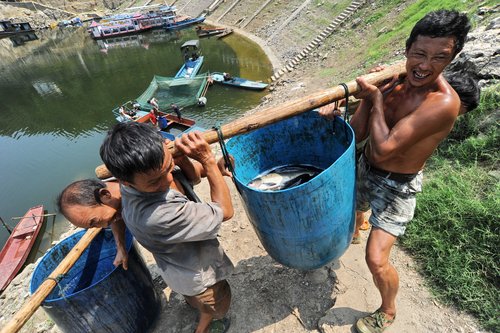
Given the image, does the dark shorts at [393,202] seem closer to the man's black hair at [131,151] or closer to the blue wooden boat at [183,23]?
the man's black hair at [131,151]

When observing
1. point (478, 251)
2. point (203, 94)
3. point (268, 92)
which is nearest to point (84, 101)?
point (203, 94)

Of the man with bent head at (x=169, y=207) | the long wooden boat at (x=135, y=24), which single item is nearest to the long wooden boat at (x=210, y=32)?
the long wooden boat at (x=135, y=24)

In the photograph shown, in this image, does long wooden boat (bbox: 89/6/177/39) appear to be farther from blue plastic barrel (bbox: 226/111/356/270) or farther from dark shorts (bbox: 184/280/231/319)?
dark shorts (bbox: 184/280/231/319)

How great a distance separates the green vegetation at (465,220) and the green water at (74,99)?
35.3 feet

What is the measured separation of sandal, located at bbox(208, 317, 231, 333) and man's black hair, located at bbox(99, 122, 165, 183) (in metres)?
1.97

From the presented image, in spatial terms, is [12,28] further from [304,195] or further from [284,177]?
[304,195]

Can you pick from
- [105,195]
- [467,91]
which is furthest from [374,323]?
[105,195]

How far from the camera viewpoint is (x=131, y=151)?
5.15 feet

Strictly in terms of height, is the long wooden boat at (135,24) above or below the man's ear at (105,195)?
below

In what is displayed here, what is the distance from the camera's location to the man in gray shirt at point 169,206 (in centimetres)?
161

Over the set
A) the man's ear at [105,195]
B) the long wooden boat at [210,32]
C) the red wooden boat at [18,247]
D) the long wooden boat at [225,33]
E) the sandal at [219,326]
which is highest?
the man's ear at [105,195]

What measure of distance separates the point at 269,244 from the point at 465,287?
194 centimetres

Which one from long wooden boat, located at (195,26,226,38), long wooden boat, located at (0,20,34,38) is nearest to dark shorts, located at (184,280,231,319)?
long wooden boat, located at (195,26,226,38)

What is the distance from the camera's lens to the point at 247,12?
28406mm
